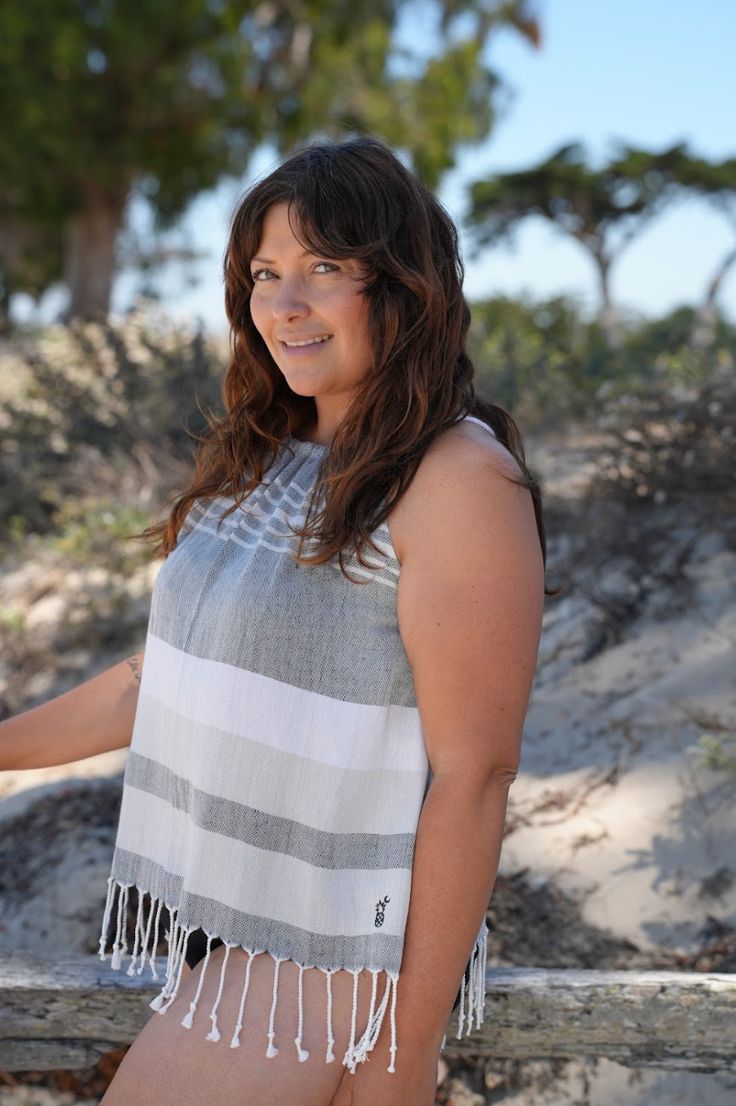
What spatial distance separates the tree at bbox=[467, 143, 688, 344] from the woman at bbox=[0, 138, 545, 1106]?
13.0 metres

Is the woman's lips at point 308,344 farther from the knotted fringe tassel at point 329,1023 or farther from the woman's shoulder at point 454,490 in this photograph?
the knotted fringe tassel at point 329,1023

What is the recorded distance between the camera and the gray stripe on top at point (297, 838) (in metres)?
1.68

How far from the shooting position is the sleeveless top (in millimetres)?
1676

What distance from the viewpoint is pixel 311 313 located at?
1802mm

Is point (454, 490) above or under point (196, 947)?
above

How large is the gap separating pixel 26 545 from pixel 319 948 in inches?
217

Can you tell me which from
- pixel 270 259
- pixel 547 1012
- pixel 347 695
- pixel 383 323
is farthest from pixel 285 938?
pixel 270 259

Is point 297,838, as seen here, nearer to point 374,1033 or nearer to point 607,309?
point 374,1033

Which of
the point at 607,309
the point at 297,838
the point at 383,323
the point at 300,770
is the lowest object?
the point at 297,838

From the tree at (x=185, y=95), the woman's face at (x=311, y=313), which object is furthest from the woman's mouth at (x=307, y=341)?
the tree at (x=185, y=95)

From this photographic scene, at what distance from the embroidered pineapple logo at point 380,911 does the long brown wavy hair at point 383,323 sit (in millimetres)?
497

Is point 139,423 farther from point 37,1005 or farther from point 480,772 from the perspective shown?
point 480,772

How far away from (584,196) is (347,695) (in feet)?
45.6

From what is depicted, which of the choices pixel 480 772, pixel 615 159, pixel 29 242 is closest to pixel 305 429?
pixel 480 772
